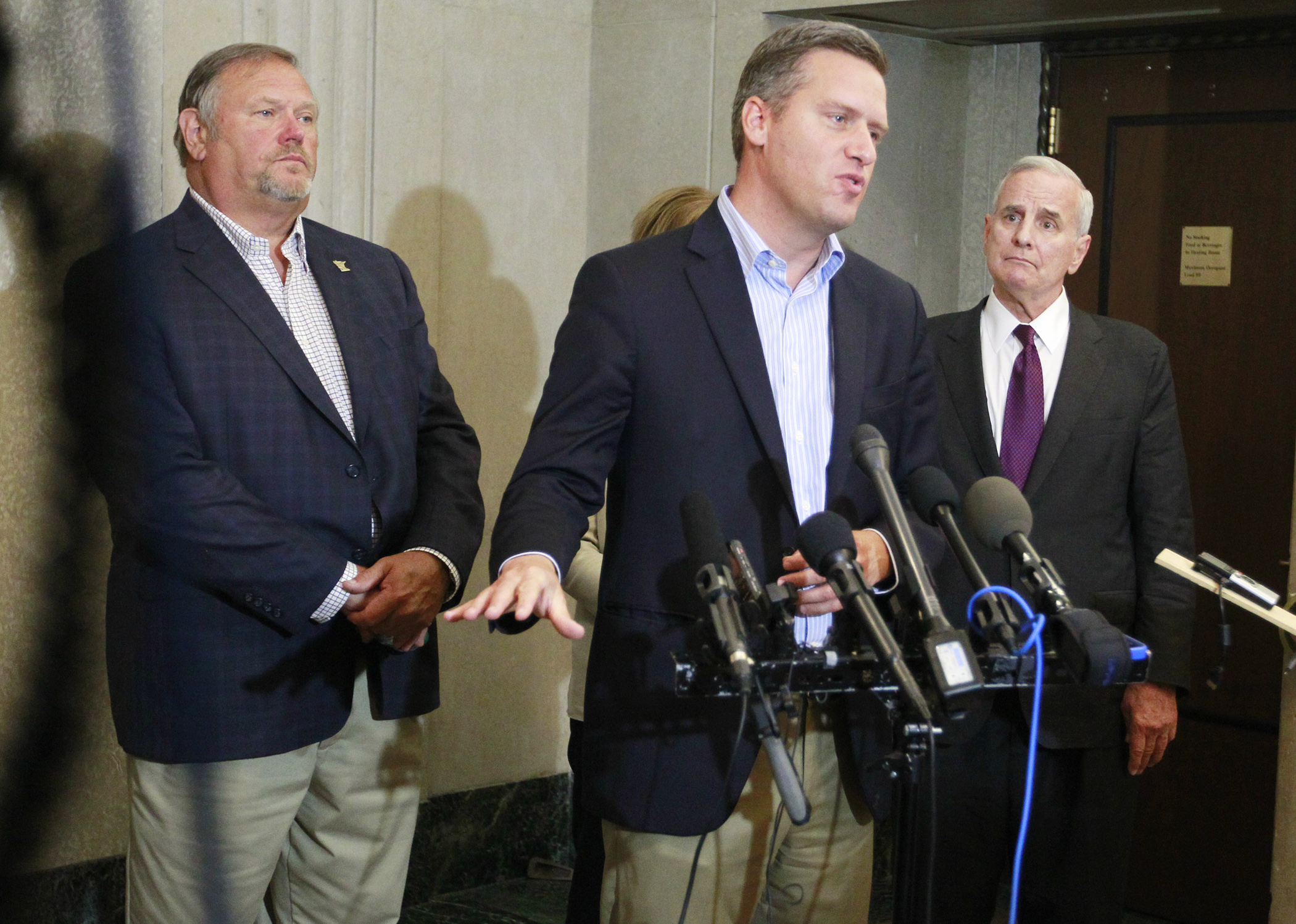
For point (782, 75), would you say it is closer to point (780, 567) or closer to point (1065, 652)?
point (780, 567)

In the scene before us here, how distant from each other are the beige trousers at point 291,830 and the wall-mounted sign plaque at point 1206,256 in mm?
2395

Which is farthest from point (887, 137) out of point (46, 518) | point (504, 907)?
point (46, 518)

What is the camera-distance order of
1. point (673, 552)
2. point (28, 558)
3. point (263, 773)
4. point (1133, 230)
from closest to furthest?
1. point (28, 558)
2. point (673, 552)
3. point (263, 773)
4. point (1133, 230)

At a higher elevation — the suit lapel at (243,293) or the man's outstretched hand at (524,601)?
the suit lapel at (243,293)

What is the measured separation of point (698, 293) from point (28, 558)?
1.41 meters

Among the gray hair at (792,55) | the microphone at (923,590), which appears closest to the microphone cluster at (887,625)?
the microphone at (923,590)

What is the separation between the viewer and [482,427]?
358 cm

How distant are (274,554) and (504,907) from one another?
1.88m

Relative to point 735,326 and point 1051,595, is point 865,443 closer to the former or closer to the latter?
point 1051,595

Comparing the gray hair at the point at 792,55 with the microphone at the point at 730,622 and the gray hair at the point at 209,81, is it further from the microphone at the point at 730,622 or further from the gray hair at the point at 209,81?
the gray hair at the point at 209,81

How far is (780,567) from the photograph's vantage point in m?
1.77

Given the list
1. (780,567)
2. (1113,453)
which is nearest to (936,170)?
(1113,453)

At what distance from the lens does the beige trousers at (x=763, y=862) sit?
1766 millimetres

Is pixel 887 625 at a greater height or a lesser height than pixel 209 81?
lesser
